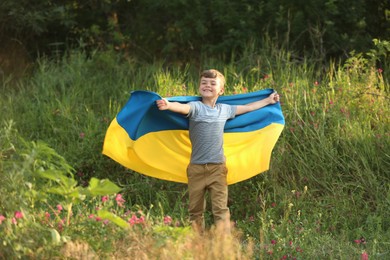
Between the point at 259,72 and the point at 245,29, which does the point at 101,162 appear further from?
the point at 245,29

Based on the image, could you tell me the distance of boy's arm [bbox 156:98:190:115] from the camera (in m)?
6.30

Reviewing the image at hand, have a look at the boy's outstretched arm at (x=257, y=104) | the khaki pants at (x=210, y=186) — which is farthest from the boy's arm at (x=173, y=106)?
the boy's outstretched arm at (x=257, y=104)

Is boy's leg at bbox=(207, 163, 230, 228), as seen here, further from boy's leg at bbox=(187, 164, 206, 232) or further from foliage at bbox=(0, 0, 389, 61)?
foliage at bbox=(0, 0, 389, 61)

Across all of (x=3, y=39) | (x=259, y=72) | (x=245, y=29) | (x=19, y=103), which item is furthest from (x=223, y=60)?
(x=3, y=39)

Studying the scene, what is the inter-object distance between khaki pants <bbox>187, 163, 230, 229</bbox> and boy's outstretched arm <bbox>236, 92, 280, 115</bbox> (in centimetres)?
63

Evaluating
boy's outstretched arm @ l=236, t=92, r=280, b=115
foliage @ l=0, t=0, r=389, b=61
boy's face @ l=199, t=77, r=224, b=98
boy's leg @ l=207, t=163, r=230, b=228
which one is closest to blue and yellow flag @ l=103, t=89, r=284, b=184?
boy's outstretched arm @ l=236, t=92, r=280, b=115

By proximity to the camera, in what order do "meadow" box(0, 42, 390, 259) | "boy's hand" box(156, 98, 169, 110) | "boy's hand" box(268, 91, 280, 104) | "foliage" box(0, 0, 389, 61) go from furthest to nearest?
"foliage" box(0, 0, 389, 61), "boy's hand" box(268, 91, 280, 104), "boy's hand" box(156, 98, 169, 110), "meadow" box(0, 42, 390, 259)

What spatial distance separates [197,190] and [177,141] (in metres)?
0.63

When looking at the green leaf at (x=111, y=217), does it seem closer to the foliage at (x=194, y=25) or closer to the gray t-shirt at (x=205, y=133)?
the gray t-shirt at (x=205, y=133)

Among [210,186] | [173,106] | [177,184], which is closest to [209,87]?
[173,106]

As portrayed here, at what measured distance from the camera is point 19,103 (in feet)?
29.5

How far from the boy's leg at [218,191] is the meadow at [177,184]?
Result: 210 millimetres

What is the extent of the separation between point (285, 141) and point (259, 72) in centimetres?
173

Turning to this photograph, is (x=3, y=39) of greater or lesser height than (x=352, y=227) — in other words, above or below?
above
